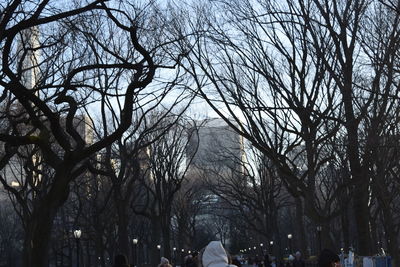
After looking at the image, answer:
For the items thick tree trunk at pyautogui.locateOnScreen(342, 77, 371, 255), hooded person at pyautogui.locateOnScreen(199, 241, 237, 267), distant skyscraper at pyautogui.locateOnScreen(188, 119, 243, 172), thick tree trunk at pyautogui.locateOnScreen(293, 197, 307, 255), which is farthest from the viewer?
distant skyscraper at pyautogui.locateOnScreen(188, 119, 243, 172)

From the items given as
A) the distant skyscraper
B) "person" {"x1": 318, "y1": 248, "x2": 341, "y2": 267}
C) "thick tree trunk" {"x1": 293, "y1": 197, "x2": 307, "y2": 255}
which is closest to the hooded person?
"person" {"x1": 318, "y1": 248, "x2": 341, "y2": 267}

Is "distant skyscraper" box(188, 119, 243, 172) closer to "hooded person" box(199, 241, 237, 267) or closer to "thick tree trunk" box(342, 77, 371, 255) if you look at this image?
"thick tree trunk" box(342, 77, 371, 255)

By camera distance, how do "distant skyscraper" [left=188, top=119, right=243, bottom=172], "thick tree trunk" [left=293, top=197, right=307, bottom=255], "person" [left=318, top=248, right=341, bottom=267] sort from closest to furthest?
"person" [left=318, top=248, right=341, bottom=267], "thick tree trunk" [left=293, top=197, right=307, bottom=255], "distant skyscraper" [left=188, top=119, right=243, bottom=172]

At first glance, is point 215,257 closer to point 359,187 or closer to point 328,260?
point 328,260

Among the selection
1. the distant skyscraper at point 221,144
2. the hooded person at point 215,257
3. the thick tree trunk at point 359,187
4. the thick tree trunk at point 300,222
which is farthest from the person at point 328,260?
the distant skyscraper at point 221,144

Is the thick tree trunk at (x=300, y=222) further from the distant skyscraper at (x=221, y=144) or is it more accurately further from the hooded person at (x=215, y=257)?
the hooded person at (x=215, y=257)

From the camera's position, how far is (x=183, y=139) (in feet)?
124

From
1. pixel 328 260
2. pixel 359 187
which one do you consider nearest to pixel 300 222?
pixel 359 187

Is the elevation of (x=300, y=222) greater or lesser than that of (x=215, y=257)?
greater

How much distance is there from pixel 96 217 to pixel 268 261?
13.9 m

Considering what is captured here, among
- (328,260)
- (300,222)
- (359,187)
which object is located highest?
(300,222)

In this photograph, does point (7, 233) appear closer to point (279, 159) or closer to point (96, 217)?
point (96, 217)

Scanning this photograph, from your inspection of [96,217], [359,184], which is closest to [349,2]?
[359,184]

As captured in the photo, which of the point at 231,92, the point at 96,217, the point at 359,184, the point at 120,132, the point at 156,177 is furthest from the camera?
the point at 96,217
